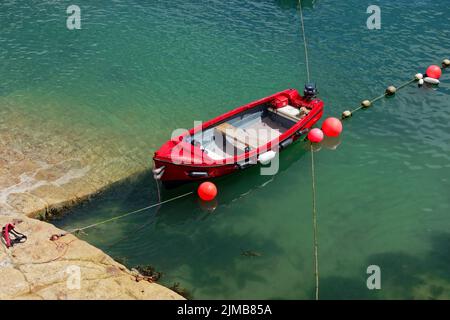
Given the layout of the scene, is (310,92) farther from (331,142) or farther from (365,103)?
(365,103)

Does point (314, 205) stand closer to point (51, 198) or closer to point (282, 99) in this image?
point (282, 99)

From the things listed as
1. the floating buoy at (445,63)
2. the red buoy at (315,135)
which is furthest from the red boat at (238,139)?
the floating buoy at (445,63)

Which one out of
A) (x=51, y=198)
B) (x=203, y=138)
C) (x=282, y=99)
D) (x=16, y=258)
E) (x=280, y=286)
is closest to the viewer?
(x=16, y=258)

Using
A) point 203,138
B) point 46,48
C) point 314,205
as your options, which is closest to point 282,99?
point 203,138

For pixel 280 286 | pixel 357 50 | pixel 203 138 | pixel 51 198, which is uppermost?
pixel 357 50

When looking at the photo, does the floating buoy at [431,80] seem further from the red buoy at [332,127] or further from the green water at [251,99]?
the red buoy at [332,127]

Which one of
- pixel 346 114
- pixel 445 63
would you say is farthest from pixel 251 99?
pixel 445 63
